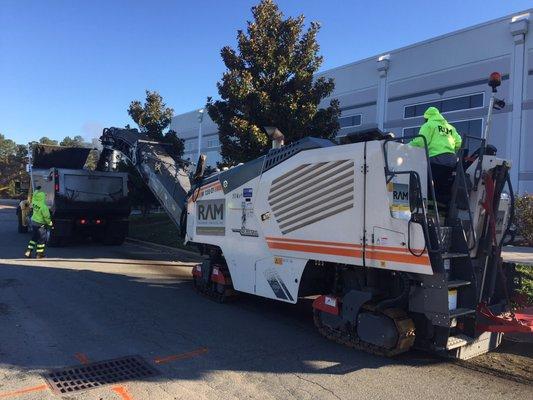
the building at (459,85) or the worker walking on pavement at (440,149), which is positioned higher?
the building at (459,85)

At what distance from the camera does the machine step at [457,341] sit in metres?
5.04

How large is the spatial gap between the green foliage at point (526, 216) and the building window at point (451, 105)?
1177cm

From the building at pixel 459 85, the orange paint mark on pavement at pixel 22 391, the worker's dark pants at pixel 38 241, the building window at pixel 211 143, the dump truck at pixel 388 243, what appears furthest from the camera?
the building window at pixel 211 143

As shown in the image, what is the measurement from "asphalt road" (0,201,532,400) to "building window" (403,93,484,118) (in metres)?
21.0

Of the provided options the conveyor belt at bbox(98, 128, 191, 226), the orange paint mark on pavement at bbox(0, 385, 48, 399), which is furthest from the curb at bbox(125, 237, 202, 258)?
the orange paint mark on pavement at bbox(0, 385, 48, 399)

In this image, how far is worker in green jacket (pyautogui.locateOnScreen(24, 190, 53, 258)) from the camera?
41.1 ft

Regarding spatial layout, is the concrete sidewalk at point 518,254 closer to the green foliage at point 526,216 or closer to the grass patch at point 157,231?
the green foliage at point 526,216

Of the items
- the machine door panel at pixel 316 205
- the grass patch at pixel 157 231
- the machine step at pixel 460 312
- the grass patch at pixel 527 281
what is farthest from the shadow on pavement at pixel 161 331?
the grass patch at pixel 157 231

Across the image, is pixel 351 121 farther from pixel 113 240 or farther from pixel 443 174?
pixel 443 174

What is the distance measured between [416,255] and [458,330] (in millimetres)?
1132

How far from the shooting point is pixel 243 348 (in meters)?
5.75

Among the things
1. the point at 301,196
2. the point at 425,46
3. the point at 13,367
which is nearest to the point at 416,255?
the point at 301,196

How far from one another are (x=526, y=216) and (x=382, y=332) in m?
11.6

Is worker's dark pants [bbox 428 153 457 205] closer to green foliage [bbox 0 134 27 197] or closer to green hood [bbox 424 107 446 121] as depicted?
green hood [bbox 424 107 446 121]
